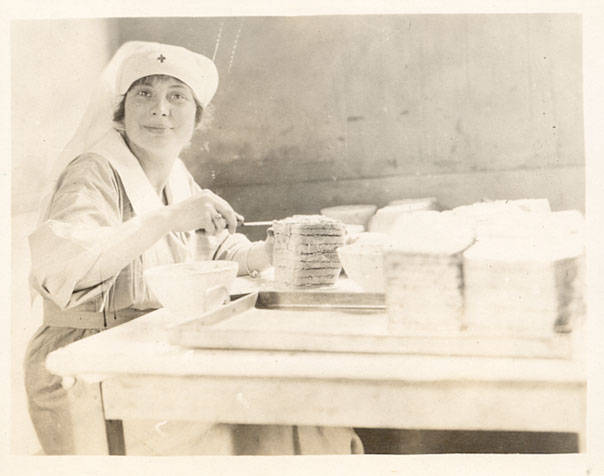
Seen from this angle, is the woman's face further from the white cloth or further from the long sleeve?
the long sleeve

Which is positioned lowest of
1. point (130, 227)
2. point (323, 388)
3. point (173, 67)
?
point (323, 388)

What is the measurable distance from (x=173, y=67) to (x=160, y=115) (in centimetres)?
12

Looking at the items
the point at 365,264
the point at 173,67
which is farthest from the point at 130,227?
the point at 365,264

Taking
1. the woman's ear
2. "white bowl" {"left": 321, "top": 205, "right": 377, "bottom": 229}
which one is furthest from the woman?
"white bowl" {"left": 321, "top": 205, "right": 377, "bottom": 229}

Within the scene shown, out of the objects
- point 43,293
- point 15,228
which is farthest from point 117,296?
point 15,228

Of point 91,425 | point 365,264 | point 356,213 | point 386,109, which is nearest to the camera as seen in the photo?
point 91,425

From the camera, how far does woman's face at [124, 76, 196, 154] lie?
1.33 m

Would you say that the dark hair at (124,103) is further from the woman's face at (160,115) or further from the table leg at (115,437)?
the table leg at (115,437)

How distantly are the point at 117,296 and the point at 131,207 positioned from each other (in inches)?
8.4

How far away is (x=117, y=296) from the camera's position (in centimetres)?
122

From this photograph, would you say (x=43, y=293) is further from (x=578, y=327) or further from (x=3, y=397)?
(x=578, y=327)

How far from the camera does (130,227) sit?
1222 millimetres

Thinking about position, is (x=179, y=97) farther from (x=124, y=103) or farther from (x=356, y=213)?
(x=356, y=213)
